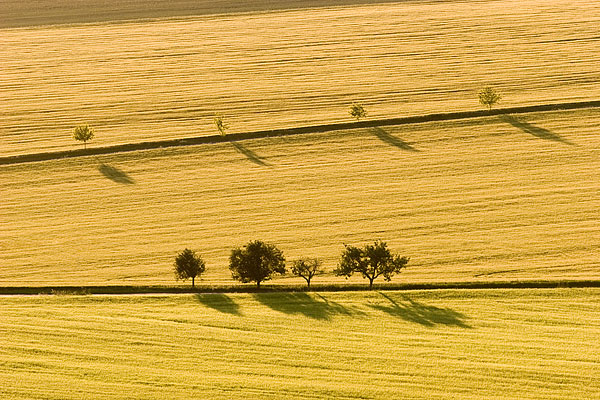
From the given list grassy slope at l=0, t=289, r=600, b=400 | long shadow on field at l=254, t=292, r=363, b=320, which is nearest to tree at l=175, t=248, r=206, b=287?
grassy slope at l=0, t=289, r=600, b=400

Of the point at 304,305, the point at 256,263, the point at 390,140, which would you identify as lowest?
the point at 304,305

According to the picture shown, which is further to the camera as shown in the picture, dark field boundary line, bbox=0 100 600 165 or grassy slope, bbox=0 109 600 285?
dark field boundary line, bbox=0 100 600 165

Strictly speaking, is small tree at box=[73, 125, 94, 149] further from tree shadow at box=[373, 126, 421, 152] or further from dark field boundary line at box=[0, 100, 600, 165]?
tree shadow at box=[373, 126, 421, 152]

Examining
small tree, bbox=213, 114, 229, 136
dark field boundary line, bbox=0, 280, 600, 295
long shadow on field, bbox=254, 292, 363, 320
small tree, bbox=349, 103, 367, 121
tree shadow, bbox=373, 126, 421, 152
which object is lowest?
long shadow on field, bbox=254, 292, 363, 320

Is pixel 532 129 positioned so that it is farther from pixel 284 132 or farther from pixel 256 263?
pixel 256 263

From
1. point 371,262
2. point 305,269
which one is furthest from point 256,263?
point 371,262
